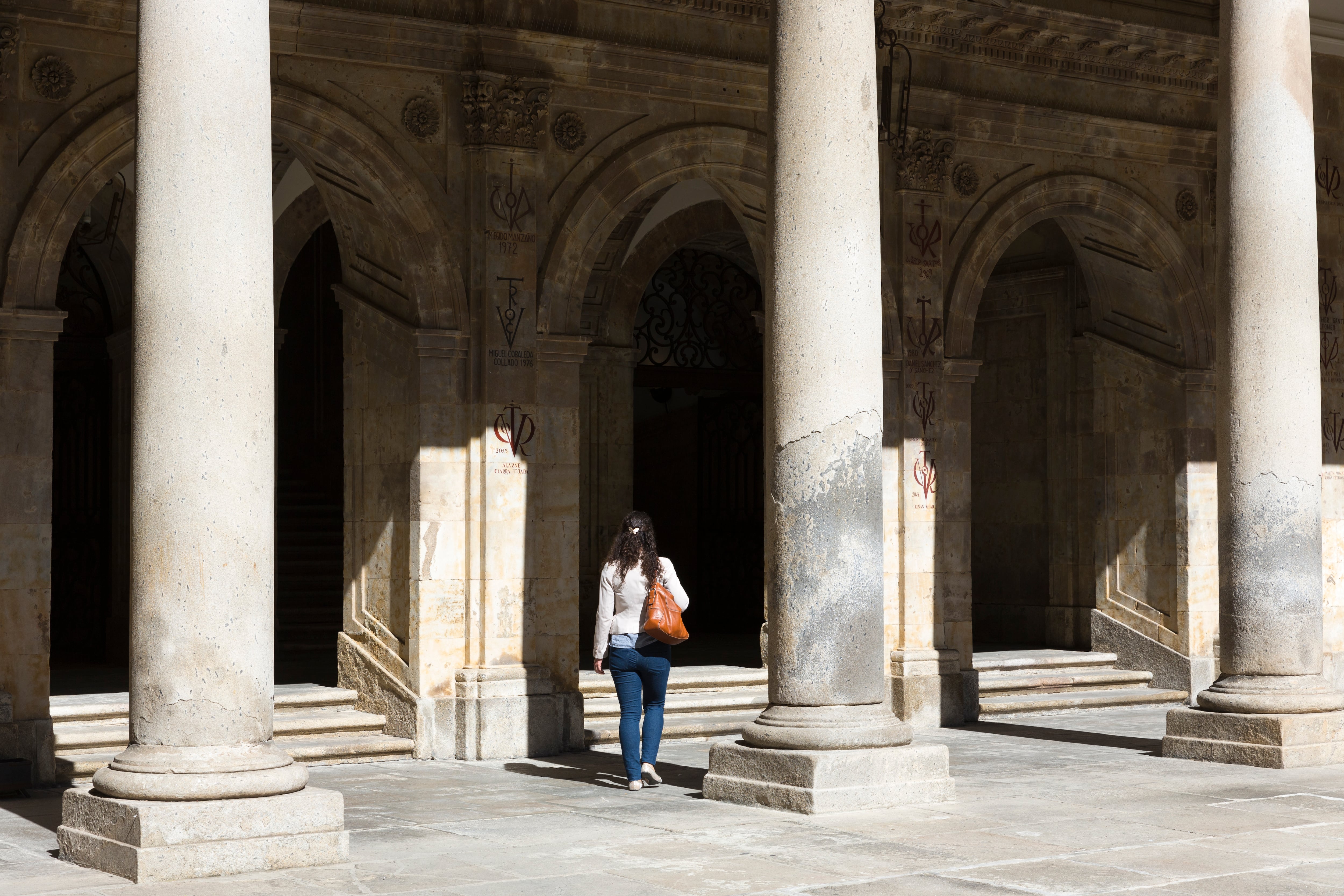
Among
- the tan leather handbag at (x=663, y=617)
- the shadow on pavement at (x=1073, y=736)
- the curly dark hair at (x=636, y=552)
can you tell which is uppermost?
the curly dark hair at (x=636, y=552)

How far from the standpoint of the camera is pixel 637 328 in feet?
61.7

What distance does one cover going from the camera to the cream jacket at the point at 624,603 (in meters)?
9.74

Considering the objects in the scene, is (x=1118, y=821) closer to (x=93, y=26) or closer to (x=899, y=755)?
(x=899, y=755)

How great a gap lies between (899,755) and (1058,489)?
30.1ft

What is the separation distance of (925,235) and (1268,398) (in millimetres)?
3918

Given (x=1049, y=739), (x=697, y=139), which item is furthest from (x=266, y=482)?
(x=1049, y=739)

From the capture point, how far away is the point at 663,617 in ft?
31.6

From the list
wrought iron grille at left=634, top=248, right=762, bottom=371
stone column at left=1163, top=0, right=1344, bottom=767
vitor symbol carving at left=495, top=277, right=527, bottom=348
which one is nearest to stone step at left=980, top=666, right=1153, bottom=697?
stone column at left=1163, top=0, right=1344, bottom=767

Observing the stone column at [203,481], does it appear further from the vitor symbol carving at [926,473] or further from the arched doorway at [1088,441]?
the arched doorway at [1088,441]

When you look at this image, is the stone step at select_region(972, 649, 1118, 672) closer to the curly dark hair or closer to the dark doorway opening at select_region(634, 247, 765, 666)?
the dark doorway opening at select_region(634, 247, 765, 666)

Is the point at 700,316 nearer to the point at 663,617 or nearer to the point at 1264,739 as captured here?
the point at 1264,739

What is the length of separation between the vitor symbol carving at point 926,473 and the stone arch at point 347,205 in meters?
4.29

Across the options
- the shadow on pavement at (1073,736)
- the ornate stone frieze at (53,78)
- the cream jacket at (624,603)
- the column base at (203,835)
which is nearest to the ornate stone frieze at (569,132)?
the ornate stone frieze at (53,78)

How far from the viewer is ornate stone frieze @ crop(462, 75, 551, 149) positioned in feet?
40.0
